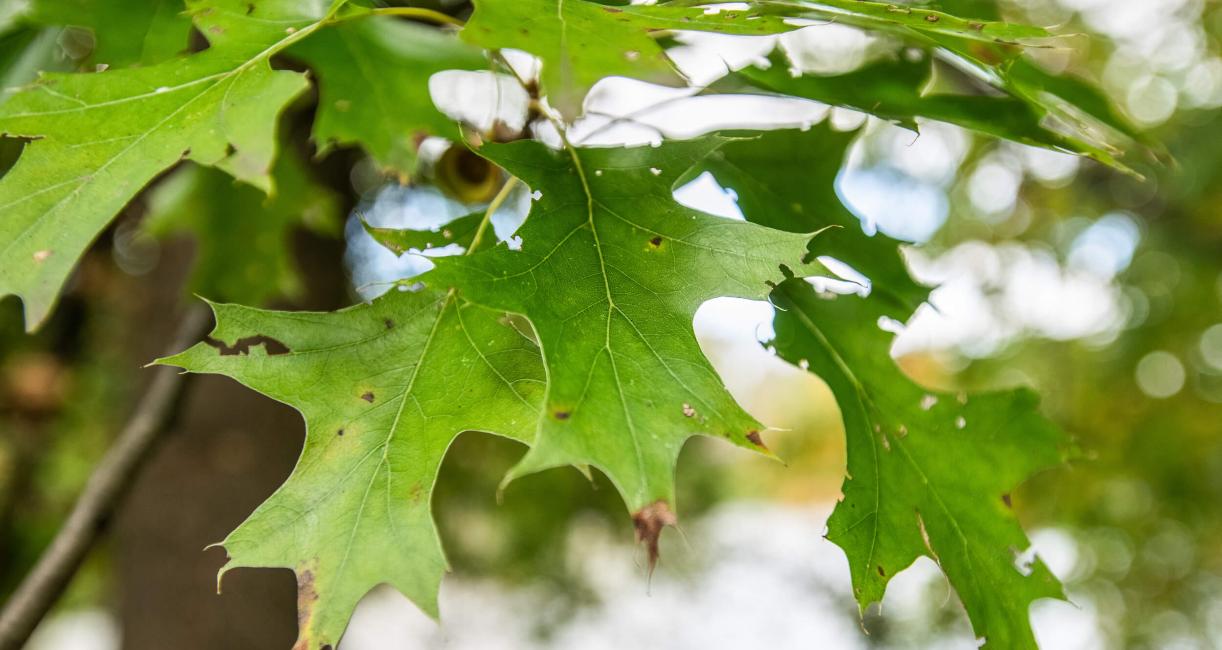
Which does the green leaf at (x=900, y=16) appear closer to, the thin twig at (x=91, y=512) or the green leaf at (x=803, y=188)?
the green leaf at (x=803, y=188)

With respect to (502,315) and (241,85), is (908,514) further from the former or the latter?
(241,85)

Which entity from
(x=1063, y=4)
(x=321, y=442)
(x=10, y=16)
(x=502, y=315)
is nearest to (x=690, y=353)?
(x=502, y=315)

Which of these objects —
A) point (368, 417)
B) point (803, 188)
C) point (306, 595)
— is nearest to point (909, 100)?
point (803, 188)

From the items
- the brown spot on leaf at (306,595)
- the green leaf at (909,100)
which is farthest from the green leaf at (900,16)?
the brown spot on leaf at (306,595)

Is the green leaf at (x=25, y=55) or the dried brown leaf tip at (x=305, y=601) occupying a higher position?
the green leaf at (x=25, y=55)

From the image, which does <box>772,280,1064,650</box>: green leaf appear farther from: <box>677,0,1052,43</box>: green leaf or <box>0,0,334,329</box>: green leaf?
<box>0,0,334,329</box>: green leaf

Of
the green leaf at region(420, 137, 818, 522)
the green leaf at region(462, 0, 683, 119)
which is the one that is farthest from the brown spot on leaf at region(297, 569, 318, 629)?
the green leaf at region(462, 0, 683, 119)
